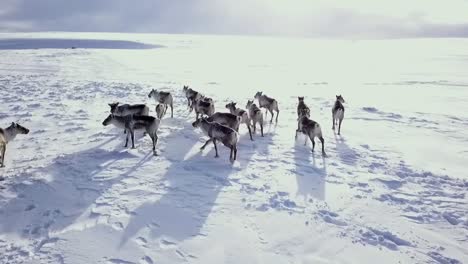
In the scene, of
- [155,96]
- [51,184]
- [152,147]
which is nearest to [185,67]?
[155,96]

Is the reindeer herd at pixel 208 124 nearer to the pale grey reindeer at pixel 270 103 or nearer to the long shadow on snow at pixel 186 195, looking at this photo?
the long shadow on snow at pixel 186 195

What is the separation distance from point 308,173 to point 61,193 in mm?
6716

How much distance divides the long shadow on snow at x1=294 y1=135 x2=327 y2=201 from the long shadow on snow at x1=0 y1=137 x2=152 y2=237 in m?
4.63

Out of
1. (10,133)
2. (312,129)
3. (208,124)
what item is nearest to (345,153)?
(312,129)

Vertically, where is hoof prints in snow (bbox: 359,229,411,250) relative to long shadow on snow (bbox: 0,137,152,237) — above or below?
below

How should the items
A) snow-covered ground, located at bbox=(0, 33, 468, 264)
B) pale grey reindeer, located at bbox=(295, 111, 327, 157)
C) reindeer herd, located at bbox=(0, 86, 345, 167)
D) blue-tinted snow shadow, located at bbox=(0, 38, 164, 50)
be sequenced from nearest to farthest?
snow-covered ground, located at bbox=(0, 33, 468, 264) → reindeer herd, located at bbox=(0, 86, 345, 167) → pale grey reindeer, located at bbox=(295, 111, 327, 157) → blue-tinted snow shadow, located at bbox=(0, 38, 164, 50)

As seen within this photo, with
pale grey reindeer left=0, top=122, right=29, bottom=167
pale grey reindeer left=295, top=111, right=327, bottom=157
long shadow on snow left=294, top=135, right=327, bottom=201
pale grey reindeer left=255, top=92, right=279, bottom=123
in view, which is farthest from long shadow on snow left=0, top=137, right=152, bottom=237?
pale grey reindeer left=255, top=92, right=279, bottom=123

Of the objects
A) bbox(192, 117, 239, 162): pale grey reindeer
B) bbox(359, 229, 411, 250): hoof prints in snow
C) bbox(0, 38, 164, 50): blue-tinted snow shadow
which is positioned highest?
bbox(0, 38, 164, 50): blue-tinted snow shadow

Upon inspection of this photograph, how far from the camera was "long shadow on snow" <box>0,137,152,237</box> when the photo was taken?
8867mm

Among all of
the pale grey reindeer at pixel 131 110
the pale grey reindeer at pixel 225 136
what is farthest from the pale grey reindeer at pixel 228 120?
the pale grey reindeer at pixel 131 110

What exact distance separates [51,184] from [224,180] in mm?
4484

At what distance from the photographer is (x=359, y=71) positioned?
45.2 meters

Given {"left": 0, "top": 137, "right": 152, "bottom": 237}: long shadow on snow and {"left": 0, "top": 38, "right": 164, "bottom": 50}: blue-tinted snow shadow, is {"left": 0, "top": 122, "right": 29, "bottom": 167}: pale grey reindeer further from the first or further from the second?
{"left": 0, "top": 38, "right": 164, "bottom": 50}: blue-tinted snow shadow

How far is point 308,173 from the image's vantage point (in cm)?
1206
